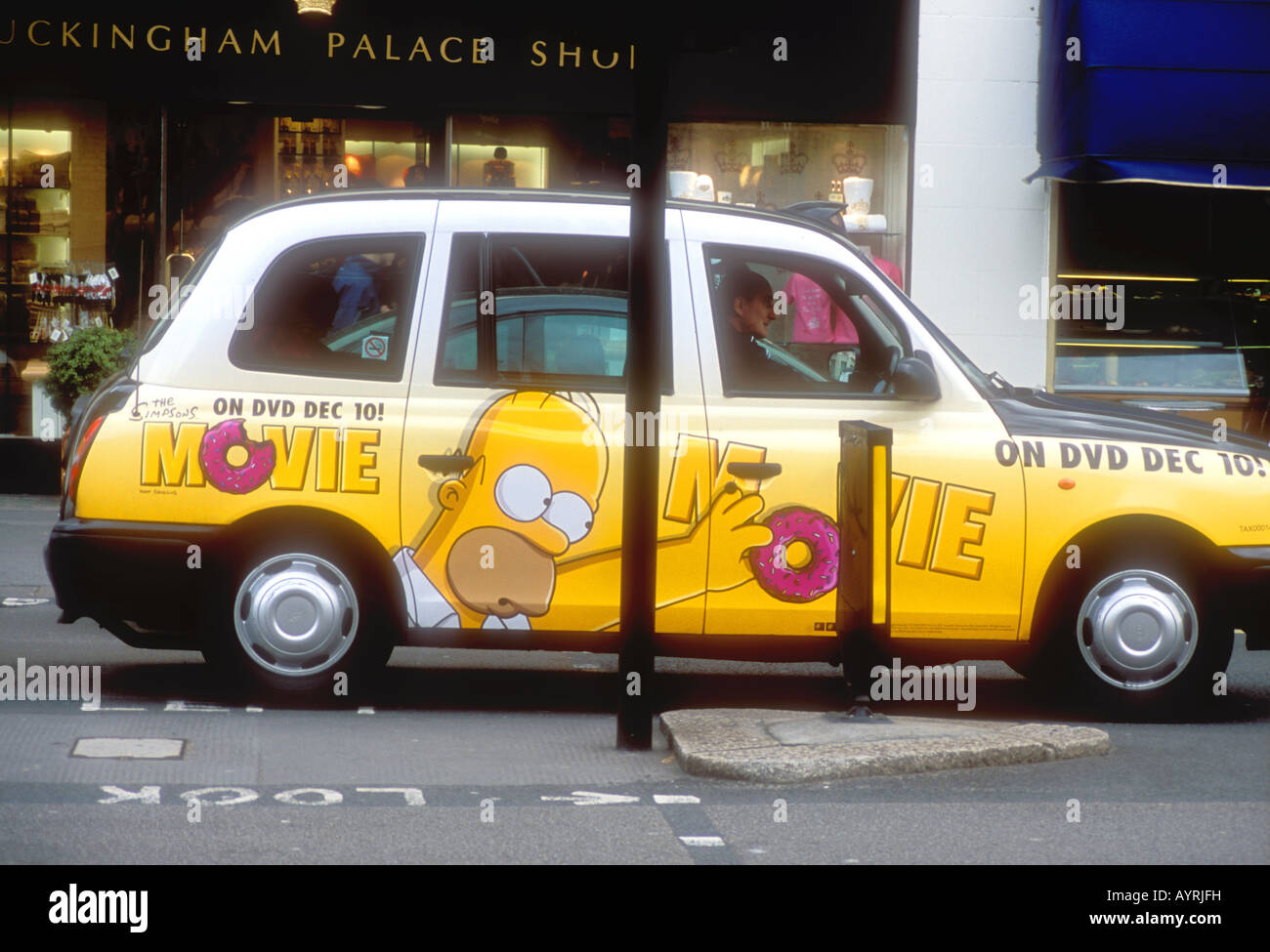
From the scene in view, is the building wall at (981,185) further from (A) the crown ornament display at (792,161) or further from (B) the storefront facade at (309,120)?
(A) the crown ornament display at (792,161)

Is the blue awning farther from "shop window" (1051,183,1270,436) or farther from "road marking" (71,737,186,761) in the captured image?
"road marking" (71,737,186,761)

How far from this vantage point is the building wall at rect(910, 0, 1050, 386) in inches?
580

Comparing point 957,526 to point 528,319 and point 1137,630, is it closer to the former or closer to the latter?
point 1137,630

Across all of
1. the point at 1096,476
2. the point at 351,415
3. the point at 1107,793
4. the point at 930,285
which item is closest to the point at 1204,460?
the point at 1096,476

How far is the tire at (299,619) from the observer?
732cm

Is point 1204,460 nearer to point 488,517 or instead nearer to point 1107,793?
point 1107,793

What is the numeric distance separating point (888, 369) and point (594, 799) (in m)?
2.34

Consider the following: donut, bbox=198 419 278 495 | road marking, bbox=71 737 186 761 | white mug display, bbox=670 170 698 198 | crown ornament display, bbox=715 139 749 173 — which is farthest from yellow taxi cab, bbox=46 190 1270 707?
crown ornament display, bbox=715 139 749 173

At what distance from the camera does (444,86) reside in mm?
14430

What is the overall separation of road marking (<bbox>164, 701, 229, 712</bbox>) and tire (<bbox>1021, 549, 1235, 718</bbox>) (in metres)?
3.21

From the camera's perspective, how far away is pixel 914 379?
716 cm

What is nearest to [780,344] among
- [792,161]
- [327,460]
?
[327,460]
